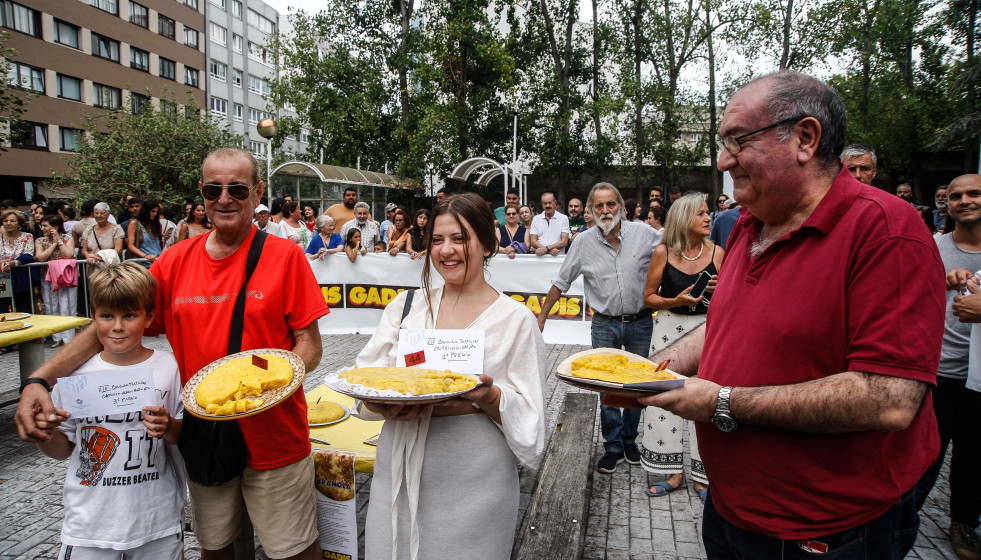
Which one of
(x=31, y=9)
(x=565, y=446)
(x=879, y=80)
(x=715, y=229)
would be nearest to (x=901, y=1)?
(x=879, y=80)

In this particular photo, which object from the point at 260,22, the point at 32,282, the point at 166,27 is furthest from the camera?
the point at 260,22

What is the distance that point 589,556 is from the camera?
12.5 feet

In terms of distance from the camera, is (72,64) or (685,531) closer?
(685,531)

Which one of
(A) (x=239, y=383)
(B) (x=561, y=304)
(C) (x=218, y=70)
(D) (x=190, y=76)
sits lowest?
(B) (x=561, y=304)

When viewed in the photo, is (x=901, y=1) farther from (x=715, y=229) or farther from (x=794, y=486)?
(x=794, y=486)

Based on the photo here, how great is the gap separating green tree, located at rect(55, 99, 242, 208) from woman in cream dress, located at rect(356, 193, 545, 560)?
21051 millimetres

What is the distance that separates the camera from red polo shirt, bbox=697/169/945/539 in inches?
57.2

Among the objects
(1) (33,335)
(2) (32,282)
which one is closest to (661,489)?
(1) (33,335)

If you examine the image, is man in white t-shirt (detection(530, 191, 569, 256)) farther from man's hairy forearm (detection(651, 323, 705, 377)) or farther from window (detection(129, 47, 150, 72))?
window (detection(129, 47, 150, 72))

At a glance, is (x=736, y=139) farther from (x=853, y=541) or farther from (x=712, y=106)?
(x=712, y=106)

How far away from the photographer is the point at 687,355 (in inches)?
92.1

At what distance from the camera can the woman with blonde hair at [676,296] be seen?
4492mm

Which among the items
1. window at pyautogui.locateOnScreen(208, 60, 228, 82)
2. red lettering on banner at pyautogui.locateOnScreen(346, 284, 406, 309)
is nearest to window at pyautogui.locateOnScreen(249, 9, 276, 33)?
window at pyautogui.locateOnScreen(208, 60, 228, 82)

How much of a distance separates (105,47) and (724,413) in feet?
176
